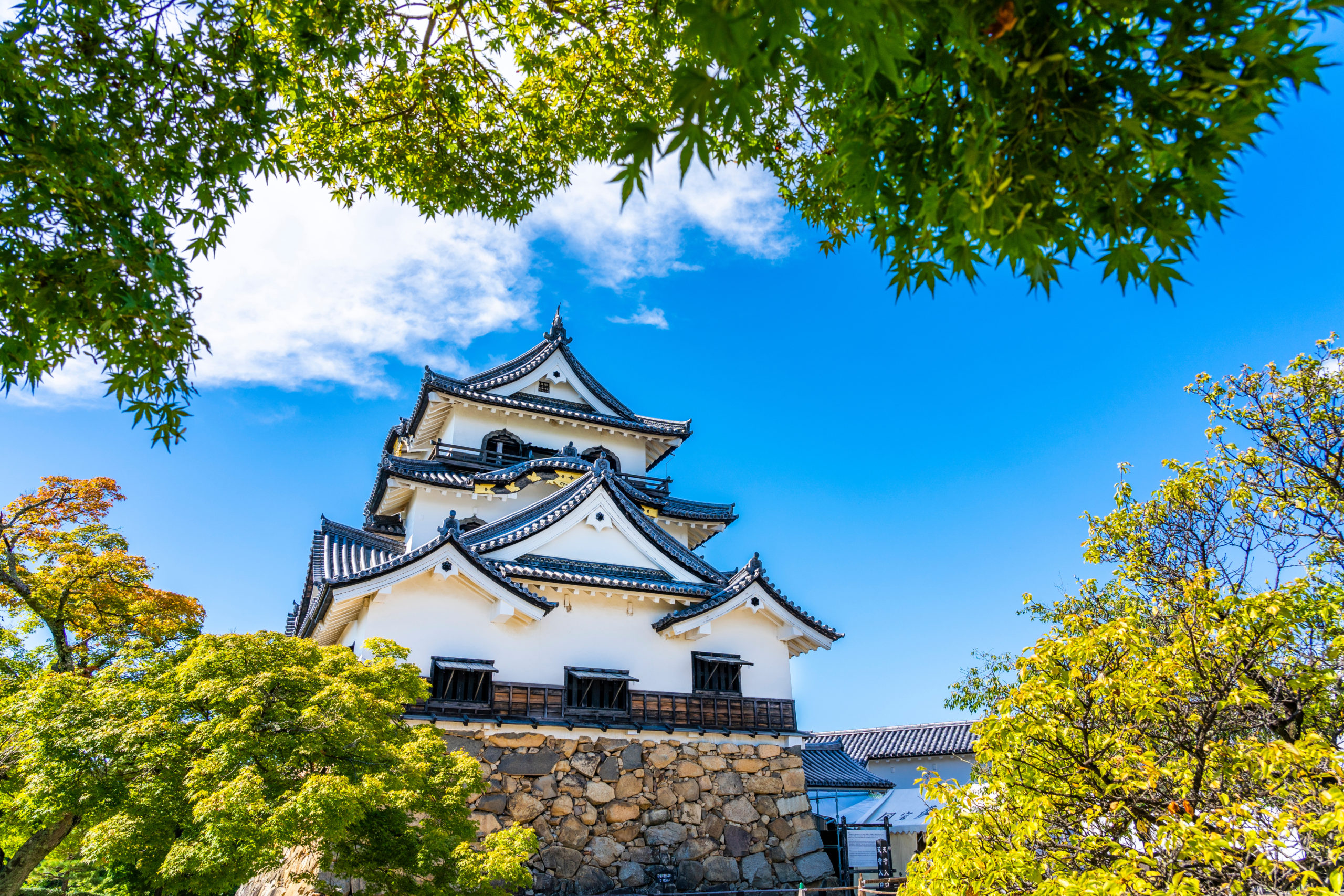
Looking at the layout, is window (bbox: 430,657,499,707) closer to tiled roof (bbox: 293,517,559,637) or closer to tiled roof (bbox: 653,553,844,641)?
tiled roof (bbox: 293,517,559,637)

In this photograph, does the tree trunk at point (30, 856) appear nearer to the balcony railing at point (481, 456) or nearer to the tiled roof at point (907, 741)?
the balcony railing at point (481, 456)

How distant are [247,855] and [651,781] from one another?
7590mm

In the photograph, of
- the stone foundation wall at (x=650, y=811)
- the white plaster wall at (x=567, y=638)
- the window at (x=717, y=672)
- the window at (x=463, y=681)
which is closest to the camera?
the stone foundation wall at (x=650, y=811)

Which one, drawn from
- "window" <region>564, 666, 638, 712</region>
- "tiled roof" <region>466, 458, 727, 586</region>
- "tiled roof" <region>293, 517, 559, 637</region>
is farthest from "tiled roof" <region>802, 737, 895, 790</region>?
"tiled roof" <region>293, 517, 559, 637</region>

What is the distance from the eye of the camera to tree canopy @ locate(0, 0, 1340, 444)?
1757 millimetres

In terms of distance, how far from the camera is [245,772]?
5.71 m

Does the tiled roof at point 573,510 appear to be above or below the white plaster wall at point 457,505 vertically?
below

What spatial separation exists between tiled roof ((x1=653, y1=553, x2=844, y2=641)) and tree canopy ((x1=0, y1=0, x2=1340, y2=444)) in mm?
8714

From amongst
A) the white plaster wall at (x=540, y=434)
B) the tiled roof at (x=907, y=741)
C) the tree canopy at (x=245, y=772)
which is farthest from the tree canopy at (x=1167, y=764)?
the tiled roof at (x=907, y=741)

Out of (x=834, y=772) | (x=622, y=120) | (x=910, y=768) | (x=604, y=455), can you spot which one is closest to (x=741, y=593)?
(x=604, y=455)

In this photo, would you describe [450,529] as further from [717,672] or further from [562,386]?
[562,386]

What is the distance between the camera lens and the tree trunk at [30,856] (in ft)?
30.1

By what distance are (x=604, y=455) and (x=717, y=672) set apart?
732 centimetres

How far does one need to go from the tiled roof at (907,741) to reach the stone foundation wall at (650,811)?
14219mm
